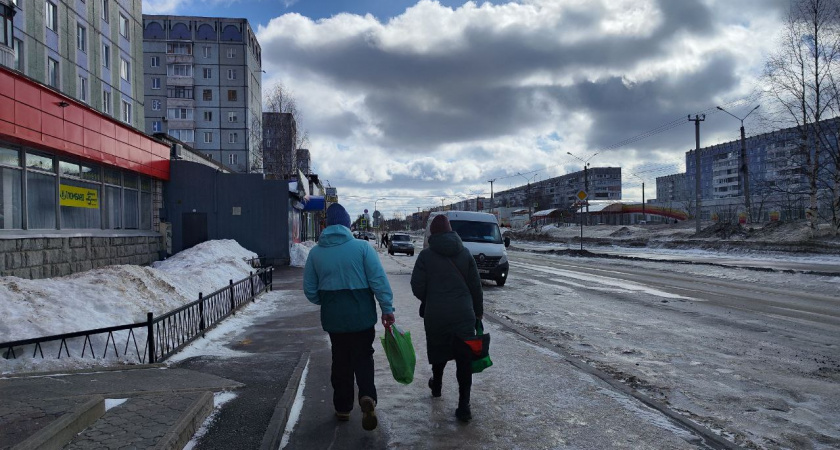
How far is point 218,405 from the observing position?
5070 millimetres

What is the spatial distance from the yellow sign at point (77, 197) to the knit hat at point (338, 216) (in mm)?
10944

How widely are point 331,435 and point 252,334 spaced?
486cm

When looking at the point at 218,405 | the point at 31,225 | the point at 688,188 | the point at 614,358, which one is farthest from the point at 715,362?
the point at 688,188

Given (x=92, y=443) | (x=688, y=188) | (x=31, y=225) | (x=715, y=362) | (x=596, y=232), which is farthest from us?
(x=688, y=188)

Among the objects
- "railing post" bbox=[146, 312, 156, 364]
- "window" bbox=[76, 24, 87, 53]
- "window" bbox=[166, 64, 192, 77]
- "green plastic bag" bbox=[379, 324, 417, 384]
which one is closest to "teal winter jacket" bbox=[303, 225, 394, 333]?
"green plastic bag" bbox=[379, 324, 417, 384]

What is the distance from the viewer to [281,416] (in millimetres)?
4656

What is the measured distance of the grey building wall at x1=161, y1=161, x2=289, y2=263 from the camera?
21.4 m

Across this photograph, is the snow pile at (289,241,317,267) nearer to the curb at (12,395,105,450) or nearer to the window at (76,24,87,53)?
the window at (76,24,87,53)

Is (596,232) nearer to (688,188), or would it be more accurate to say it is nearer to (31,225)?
(31,225)

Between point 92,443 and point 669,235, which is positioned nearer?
point 92,443

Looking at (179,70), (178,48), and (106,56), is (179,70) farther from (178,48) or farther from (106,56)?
(106,56)

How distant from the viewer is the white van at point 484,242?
52.6ft

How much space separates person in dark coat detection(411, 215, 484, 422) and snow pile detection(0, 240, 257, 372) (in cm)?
445

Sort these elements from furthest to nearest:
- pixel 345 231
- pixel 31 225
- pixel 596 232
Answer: pixel 596 232
pixel 31 225
pixel 345 231
